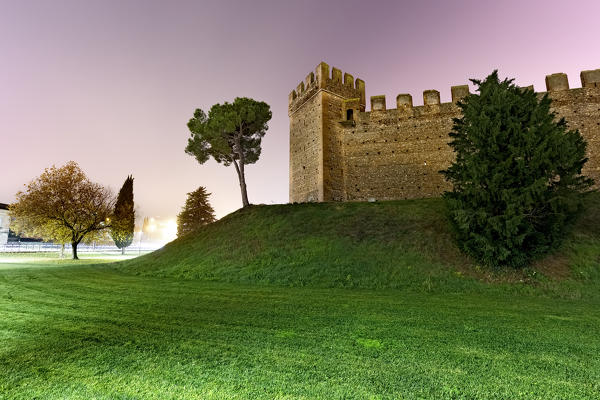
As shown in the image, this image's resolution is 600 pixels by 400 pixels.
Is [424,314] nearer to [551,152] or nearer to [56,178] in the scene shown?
[551,152]

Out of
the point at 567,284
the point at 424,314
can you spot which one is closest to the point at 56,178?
the point at 424,314

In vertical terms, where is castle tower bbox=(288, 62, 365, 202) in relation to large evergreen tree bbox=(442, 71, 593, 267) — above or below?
above

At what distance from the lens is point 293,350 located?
352 centimetres

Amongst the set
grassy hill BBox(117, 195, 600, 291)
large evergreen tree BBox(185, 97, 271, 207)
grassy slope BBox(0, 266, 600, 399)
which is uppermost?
large evergreen tree BBox(185, 97, 271, 207)

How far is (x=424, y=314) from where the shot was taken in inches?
218

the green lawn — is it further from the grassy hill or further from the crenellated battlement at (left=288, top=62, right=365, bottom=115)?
the crenellated battlement at (left=288, top=62, right=365, bottom=115)

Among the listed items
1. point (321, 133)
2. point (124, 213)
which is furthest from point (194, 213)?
point (321, 133)

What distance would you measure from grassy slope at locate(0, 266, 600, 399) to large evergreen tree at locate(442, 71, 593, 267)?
3.53 m

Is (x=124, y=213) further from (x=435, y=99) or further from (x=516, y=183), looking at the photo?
(x=516, y=183)

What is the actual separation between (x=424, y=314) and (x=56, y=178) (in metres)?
29.5

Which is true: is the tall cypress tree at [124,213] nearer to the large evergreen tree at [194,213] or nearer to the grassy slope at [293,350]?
the large evergreen tree at [194,213]

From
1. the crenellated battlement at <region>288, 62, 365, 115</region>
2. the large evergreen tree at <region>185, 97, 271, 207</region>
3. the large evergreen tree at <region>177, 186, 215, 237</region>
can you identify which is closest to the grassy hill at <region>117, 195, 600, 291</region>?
the large evergreen tree at <region>185, 97, 271, 207</region>

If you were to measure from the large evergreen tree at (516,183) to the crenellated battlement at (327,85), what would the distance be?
1456 cm

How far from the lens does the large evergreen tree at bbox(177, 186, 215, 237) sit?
4166 centimetres
